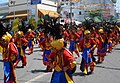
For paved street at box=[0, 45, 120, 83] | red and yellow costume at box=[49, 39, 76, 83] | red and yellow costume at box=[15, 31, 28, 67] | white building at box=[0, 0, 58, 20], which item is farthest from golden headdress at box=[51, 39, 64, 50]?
white building at box=[0, 0, 58, 20]

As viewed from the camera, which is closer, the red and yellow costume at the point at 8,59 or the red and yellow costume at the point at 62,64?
the red and yellow costume at the point at 62,64

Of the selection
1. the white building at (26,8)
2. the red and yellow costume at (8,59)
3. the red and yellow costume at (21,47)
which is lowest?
the white building at (26,8)

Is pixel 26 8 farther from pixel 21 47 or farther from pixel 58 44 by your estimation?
pixel 58 44

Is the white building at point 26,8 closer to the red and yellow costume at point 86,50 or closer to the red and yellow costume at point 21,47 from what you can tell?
the red and yellow costume at point 21,47

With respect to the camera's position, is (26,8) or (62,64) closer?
(62,64)

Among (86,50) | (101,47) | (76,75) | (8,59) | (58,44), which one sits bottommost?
(76,75)

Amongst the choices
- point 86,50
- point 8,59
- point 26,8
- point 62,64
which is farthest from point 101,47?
point 26,8

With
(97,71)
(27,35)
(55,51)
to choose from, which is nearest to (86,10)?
(27,35)

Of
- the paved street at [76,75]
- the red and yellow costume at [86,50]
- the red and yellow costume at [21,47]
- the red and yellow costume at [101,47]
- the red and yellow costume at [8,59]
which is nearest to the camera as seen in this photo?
the red and yellow costume at [8,59]

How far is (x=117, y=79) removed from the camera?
11359 millimetres

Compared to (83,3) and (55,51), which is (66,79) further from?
(83,3)

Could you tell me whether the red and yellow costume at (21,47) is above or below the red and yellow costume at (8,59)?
below

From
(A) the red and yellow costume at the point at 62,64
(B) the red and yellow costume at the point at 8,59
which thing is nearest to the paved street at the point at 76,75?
(B) the red and yellow costume at the point at 8,59

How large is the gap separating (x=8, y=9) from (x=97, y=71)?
51.7 meters
